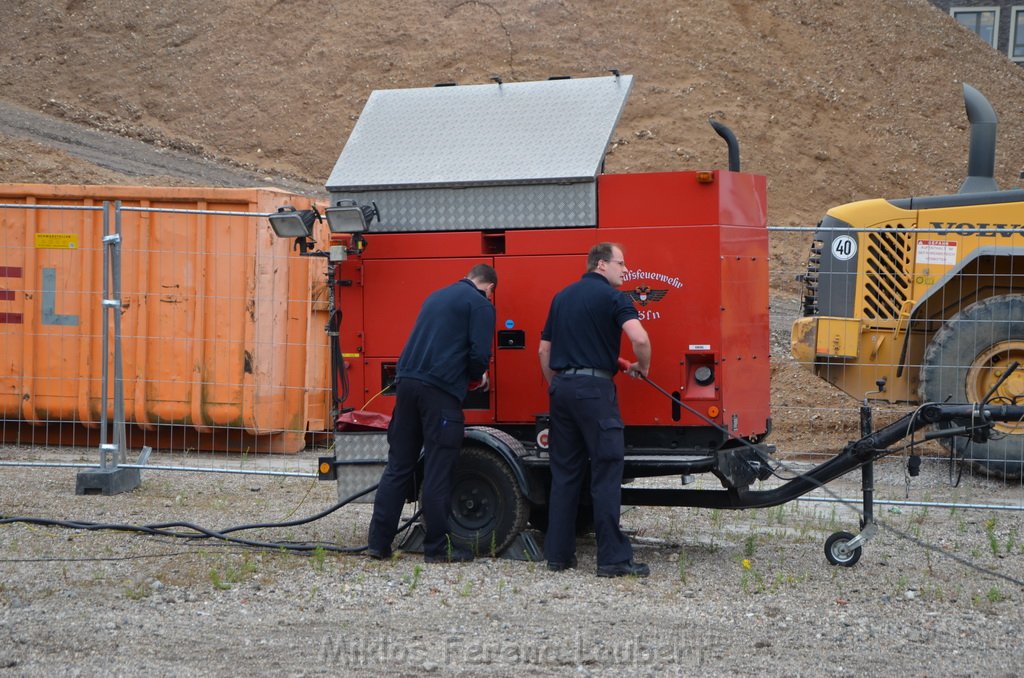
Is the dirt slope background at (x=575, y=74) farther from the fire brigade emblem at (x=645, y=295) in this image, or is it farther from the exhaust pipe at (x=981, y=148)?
the fire brigade emblem at (x=645, y=295)

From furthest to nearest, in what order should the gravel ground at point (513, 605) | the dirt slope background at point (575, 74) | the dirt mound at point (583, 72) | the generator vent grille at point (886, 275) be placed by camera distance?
the dirt mound at point (583, 72)
the dirt slope background at point (575, 74)
the generator vent grille at point (886, 275)
the gravel ground at point (513, 605)

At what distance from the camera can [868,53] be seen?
30766mm

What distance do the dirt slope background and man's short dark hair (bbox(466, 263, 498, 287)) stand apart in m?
19.8

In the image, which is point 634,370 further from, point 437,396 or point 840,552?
point 840,552

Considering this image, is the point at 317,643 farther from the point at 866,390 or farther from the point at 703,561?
the point at 866,390

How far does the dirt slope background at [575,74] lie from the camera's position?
2795 cm

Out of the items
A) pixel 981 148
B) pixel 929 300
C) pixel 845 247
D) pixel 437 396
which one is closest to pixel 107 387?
pixel 437 396

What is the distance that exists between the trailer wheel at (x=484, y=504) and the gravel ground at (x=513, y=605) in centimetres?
20

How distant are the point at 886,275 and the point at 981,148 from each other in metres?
1.54

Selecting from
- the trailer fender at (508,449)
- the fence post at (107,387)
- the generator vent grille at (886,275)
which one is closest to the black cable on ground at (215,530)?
the trailer fender at (508,449)

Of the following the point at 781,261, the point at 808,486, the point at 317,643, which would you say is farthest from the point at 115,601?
the point at 781,261

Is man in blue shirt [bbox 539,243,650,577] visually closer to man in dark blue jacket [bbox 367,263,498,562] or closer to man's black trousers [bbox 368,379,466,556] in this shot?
man in dark blue jacket [bbox 367,263,498,562]

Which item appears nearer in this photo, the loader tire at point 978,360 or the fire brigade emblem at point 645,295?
the fire brigade emblem at point 645,295

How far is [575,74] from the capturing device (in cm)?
3017
